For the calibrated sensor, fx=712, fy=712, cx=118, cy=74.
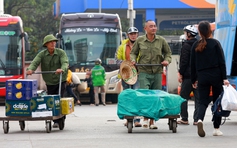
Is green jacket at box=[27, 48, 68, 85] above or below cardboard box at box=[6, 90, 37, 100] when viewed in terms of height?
above

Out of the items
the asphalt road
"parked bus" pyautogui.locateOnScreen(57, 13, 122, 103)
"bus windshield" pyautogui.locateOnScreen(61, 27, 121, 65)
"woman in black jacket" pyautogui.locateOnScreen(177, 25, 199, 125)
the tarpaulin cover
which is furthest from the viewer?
"bus windshield" pyautogui.locateOnScreen(61, 27, 121, 65)

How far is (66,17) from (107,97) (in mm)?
3443

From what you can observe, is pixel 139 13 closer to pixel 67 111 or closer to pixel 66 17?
pixel 66 17

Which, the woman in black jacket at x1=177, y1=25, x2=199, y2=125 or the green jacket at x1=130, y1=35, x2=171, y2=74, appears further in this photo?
the woman in black jacket at x1=177, y1=25, x2=199, y2=125

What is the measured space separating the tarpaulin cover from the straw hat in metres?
0.90

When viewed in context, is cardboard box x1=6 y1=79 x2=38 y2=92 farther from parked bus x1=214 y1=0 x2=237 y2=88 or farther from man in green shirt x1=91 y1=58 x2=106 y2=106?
man in green shirt x1=91 y1=58 x2=106 y2=106

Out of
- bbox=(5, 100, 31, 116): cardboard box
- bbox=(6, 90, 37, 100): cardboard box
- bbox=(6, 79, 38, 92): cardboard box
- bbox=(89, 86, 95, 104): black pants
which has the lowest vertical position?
bbox=(89, 86, 95, 104): black pants

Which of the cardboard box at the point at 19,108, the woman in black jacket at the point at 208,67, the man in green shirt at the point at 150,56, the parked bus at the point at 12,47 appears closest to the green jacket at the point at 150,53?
the man in green shirt at the point at 150,56

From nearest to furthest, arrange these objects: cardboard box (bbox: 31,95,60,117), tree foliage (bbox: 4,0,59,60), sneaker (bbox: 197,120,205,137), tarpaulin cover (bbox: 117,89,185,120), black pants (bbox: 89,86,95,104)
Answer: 1. sneaker (bbox: 197,120,205,137)
2. tarpaulin cover (bbox: 117,89,185,120)
3. cardboard box (bbox: 31,95,60,117)
4. black pants (bbox: 89,86,95,104)
5. tree foliage (bbox: 4,0,59,60)

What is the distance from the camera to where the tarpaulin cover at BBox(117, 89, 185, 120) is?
38.1 ft

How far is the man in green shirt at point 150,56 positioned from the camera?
12.6m

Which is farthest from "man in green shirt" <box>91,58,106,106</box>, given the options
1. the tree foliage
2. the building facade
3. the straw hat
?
the tree foliage

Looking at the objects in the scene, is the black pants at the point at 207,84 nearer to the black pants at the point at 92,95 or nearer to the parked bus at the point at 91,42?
the black pants at the point at 92,95

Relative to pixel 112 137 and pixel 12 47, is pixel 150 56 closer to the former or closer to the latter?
pixel 112 137
